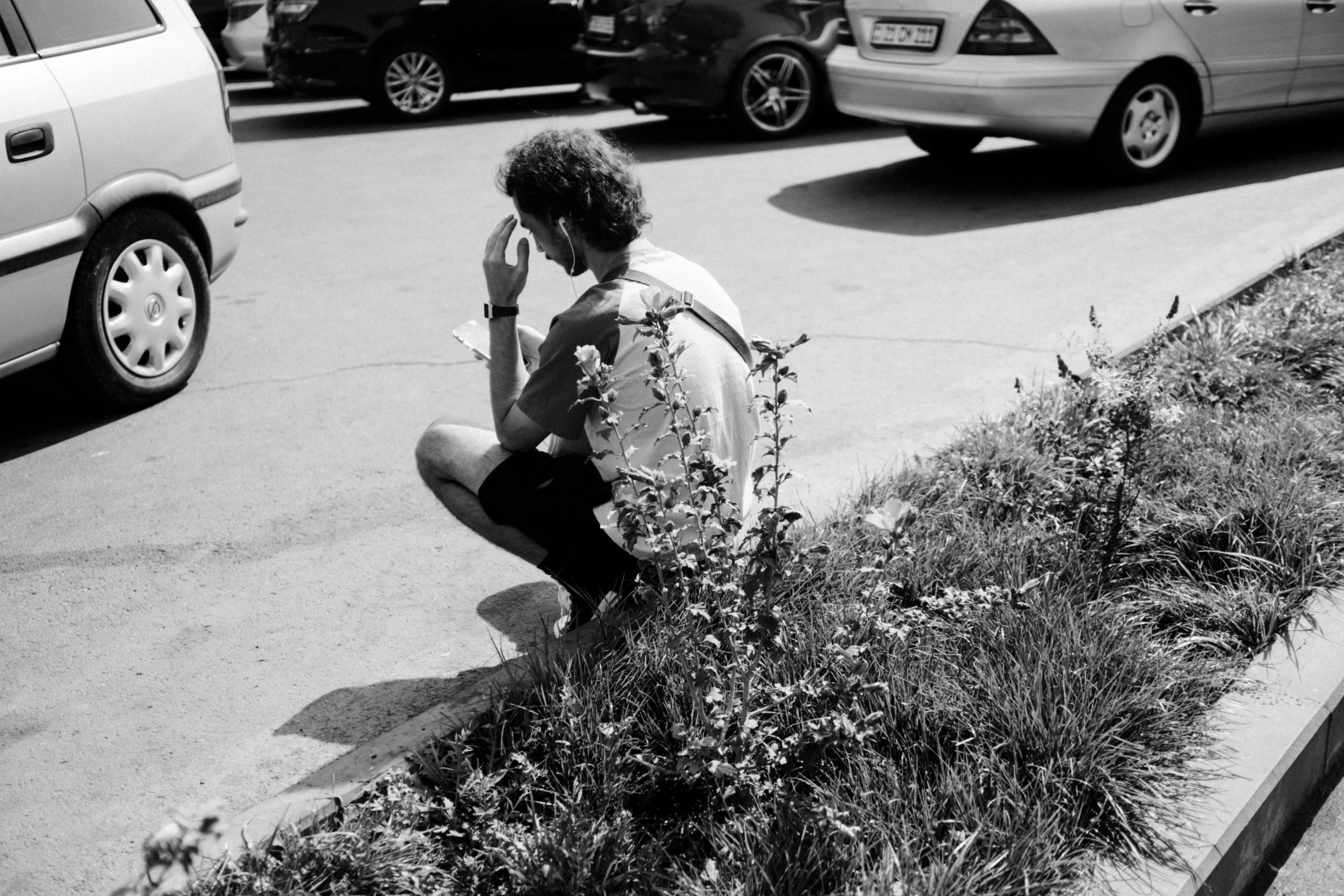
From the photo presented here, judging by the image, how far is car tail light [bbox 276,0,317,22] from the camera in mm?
12430

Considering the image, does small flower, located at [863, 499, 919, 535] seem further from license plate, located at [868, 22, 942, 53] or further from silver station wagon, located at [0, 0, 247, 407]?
license plate, located at [868, 22, 942, 53]

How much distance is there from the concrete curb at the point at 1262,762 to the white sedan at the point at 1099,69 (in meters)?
5.14

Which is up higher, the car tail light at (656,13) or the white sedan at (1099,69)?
the car tail light at (656,13)

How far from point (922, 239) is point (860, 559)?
445 cm

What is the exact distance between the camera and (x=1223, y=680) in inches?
120

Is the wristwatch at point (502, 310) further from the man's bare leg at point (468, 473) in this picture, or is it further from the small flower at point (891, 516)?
the small flower at point (891, 516)

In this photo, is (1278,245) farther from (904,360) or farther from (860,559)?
(860,559)

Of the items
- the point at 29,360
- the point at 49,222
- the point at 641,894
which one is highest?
the point at 49,222

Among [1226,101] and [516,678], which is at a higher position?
[1226,101]

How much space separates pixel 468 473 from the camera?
3346mm

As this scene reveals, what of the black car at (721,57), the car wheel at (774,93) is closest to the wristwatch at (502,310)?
the black car at (721,57)

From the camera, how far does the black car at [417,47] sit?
12508 mm

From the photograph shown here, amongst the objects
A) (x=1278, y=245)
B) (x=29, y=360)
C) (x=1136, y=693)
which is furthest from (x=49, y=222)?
(x=1278, y=245)

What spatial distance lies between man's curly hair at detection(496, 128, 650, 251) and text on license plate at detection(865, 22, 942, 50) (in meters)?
5.46
